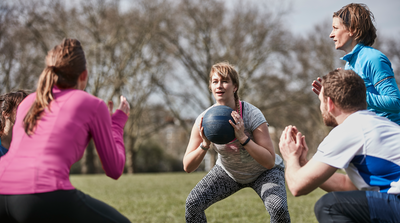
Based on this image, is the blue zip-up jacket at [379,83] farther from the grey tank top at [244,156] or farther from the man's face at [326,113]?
the grey tank top at [244,156]

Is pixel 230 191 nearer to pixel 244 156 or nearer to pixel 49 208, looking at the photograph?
pixel 244 156

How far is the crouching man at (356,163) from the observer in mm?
2520

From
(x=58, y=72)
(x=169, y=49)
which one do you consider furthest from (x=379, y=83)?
(x=169, y=49)

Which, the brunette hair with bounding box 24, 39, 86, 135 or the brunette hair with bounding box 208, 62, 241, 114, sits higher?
the brunette hair with bounding box 24, 39, 86, 135

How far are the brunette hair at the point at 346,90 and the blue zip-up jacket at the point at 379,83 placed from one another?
3.03ft

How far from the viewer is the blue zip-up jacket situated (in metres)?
3.50

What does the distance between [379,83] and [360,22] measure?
74cm

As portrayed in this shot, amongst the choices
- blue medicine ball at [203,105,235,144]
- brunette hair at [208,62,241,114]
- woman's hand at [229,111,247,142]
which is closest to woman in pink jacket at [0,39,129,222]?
blue medicine ball at [203,105,235,144]

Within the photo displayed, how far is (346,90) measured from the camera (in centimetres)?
267

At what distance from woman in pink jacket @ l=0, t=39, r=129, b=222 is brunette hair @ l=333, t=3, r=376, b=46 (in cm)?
290

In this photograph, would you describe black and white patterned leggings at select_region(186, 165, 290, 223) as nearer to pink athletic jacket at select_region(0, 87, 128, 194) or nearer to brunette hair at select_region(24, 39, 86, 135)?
pink athletic jacket at select_region(0, 87, 128, 194)

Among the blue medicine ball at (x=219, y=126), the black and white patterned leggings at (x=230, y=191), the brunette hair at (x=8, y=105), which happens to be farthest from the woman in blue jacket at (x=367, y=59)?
the brunette hair at (x=8, y=105)

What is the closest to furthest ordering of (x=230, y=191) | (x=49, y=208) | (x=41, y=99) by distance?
(x=49, y=208) < (x=41, y=99) < (x=230, y=191)

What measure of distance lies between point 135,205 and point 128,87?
24441 mm
